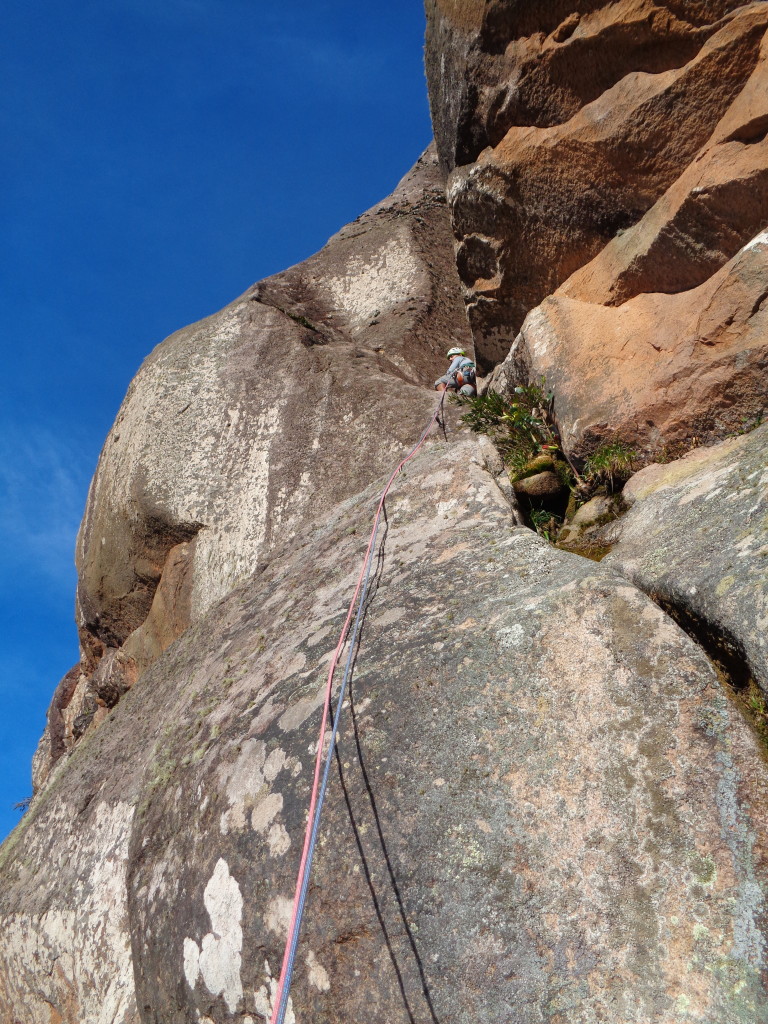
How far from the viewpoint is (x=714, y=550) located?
333cm

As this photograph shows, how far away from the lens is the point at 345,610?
13.8 feet

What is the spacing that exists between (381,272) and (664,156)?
216 inches

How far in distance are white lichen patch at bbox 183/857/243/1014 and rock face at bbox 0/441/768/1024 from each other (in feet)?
0.03

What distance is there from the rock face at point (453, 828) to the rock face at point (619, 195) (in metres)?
1.52

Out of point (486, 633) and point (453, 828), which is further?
point (486, 633)

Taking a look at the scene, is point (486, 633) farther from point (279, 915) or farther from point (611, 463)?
point (611, 463)

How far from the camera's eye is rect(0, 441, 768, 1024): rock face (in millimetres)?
2518

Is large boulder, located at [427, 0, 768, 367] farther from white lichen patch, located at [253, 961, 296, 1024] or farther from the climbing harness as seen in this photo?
white lichen patch, located at [253, 961, 296, 1024]

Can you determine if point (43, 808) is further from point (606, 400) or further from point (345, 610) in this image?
point (606, 400)

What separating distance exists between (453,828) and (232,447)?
17.9 ft

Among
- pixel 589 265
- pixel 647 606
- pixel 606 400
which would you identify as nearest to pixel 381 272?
pixel 589 265

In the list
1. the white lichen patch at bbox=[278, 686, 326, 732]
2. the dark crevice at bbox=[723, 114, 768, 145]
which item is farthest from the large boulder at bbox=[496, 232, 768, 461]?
the white lichen patch at bbox=[278, 686, 326, 732]

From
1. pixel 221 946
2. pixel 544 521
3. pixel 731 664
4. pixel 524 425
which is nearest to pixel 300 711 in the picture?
pixel 221 946

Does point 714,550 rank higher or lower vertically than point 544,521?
lower
